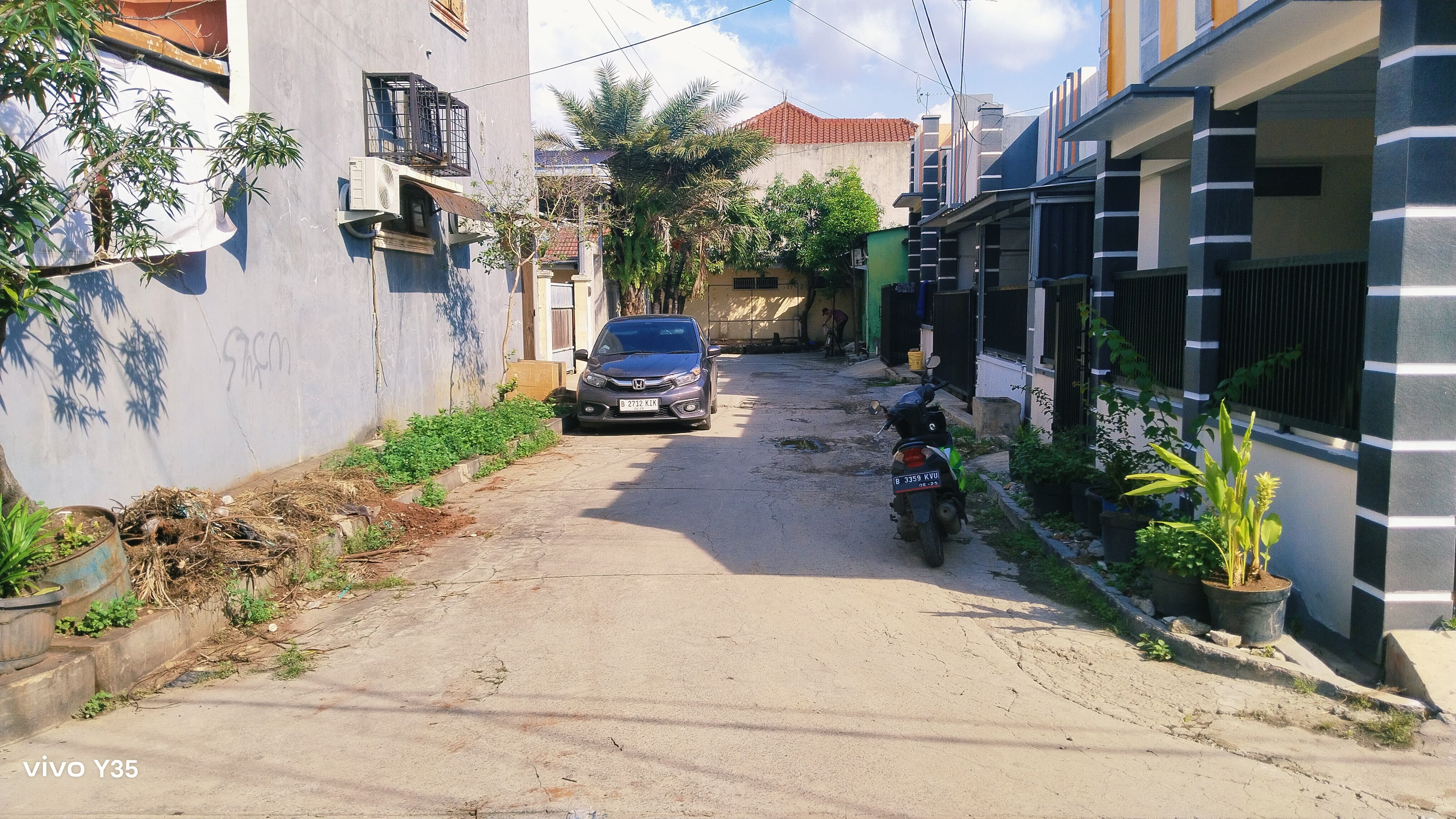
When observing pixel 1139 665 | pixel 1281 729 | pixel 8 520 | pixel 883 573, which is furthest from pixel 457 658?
pixel 1281 729

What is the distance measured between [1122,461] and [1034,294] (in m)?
4.92

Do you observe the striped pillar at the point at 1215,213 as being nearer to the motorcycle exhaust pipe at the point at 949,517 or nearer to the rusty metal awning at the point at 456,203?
the motorcycle exhaust pipe at the point at 949,517

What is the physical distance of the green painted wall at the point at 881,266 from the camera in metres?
27.3

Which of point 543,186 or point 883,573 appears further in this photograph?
point 543,186

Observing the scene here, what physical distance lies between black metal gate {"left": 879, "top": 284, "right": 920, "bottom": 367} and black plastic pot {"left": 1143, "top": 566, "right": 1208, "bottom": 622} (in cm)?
1755

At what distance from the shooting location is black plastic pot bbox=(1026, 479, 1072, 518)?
25.4 feet

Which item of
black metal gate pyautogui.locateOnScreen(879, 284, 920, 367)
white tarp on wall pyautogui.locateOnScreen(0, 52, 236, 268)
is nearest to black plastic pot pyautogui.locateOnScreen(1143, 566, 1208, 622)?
white tarp on wall pyautogui.locateOnScreen(0, 52, 236, 268)

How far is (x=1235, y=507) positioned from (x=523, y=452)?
8426 mm

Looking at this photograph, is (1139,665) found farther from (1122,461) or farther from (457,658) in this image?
(457,658)

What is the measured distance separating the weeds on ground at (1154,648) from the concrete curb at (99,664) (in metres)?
5.06

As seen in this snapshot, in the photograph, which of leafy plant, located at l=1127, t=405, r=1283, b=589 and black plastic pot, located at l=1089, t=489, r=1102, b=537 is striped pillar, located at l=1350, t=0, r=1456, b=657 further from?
black plastic pot, located at l=1089, t=489, r=1102, b=537

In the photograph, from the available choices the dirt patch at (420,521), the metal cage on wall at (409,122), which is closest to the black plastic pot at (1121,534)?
the dirt patch at (420,521)

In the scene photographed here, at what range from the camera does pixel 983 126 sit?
1762 cm

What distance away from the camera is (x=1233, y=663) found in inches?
188
